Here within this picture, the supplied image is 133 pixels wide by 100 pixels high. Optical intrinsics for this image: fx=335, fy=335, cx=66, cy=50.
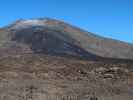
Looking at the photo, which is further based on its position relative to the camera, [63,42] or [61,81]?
[63,42]

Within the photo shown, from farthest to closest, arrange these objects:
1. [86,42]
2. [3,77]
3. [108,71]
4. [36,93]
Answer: [86,42] → [108,71] → [3,77] → [36,93]

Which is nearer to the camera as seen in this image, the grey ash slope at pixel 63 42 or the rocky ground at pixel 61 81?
the rocky ground at pixel 61 81

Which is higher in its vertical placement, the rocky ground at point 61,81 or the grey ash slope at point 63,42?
the grey ash slope at point 63,42

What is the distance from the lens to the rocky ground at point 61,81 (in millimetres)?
30728

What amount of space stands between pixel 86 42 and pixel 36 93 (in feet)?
505

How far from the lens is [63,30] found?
198 metres

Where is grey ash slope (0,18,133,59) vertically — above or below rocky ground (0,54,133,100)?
above

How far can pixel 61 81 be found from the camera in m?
40.0

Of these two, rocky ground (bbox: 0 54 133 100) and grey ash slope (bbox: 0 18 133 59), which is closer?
rocky ground (bbox: 0 54 133 100)

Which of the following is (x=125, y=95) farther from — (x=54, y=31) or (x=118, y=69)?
(x=54, y=31)

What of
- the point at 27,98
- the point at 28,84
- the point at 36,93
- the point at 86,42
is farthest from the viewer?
the point at 86,42

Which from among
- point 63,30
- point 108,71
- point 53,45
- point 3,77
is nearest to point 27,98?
point 3,77

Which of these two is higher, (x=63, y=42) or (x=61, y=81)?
(x=63, y=42)

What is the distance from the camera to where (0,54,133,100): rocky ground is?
3073 centimetres
